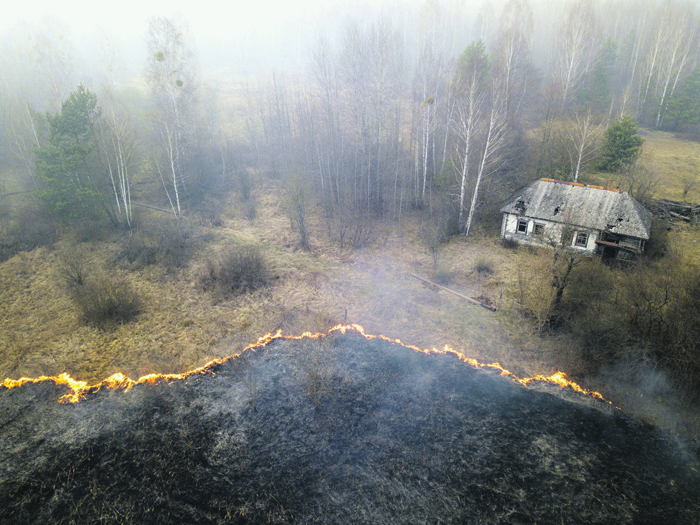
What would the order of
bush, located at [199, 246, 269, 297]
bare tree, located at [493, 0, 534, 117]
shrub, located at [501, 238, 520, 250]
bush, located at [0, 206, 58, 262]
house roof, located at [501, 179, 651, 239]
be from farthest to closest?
bare tree, located at [493, 0, 534, 117], shrub, located at [501, 238, 520, 250], bush, located at [0, 206, 58, 262], house roof, located at [501, 179, 651, 239], bush, located at [199, 246, 269, 297]

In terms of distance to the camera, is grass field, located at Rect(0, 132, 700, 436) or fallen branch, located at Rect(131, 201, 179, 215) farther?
fallen branch, located at Rect(131, 201, 179, 215)

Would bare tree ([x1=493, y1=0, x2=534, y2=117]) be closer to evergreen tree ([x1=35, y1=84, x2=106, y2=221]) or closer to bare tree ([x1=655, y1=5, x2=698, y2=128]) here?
bare tree ([x1=655, y1=5, x2=698, y2=128])

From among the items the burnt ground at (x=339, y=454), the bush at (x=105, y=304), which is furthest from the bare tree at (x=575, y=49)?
the bush at (x=105, y=304)

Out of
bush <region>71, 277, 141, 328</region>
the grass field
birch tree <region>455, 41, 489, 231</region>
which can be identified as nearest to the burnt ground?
the grass field

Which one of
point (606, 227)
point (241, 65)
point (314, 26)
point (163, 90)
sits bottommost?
point (606, 227)

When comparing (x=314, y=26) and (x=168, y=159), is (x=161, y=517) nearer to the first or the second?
(x=168, y=159)

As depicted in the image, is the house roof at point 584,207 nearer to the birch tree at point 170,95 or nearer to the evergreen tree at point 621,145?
the evergreen tree at point 621,145

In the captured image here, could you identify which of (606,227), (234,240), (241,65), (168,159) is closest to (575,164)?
(606,227)

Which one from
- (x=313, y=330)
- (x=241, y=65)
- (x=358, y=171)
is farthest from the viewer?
(x=241, y=65)
